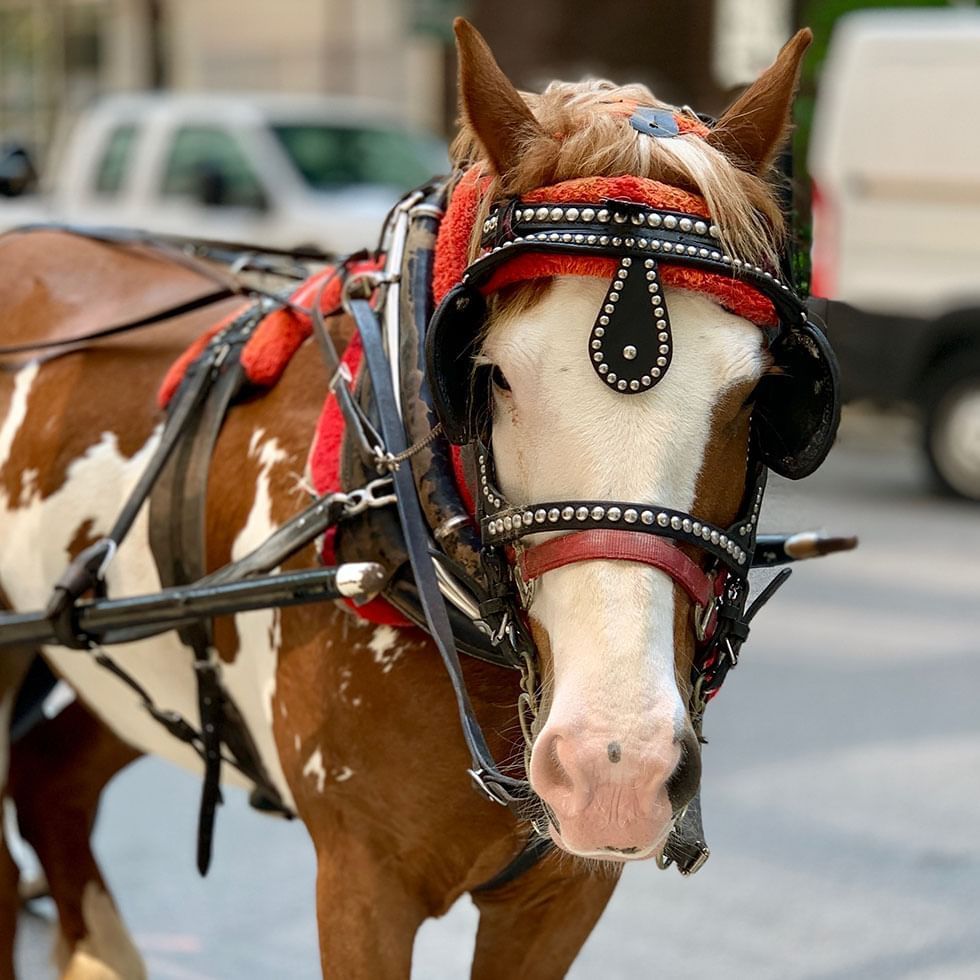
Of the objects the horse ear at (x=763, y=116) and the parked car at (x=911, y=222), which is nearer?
the horse ear at (x=763, y=116)

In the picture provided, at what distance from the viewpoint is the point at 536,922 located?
2.45 m

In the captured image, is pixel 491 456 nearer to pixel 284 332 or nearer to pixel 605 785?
pixel 605 785

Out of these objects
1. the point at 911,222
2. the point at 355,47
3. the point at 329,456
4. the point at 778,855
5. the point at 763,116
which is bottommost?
the point at 355,47

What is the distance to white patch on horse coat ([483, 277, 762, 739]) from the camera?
1.80 meters

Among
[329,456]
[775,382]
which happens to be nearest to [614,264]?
[775,382]

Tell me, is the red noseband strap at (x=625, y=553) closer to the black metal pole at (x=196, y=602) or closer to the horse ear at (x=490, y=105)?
the black metal pole at (x=196, y=602)

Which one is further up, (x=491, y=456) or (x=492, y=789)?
(x=491, y=456)

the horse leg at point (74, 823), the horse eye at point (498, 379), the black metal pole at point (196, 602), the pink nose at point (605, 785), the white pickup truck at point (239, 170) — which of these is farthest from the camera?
the white pickup truck at point (239, 170)

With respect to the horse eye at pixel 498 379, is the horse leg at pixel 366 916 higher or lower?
lower

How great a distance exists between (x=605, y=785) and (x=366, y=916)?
589 millimetres

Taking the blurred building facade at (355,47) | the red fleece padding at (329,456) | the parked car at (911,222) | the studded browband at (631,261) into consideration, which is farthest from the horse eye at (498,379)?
the blurred building facade at (355,47)

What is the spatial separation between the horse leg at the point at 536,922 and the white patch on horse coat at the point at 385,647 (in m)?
0.38

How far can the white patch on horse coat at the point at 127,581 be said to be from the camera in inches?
98.2

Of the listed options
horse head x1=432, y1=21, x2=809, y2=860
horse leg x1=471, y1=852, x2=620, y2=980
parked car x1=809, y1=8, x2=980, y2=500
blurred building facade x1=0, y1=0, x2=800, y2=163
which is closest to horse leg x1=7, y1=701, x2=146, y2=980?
horse leg x1=471, y1=852, x2=620, y2=980
